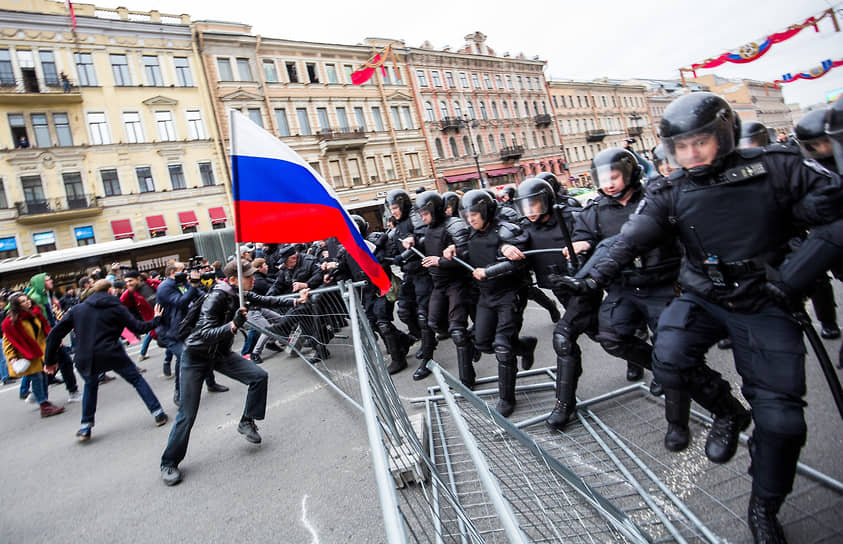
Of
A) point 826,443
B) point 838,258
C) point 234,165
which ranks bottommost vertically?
point 826,443

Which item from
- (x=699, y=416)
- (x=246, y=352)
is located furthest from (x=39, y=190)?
(x=699, y=416)

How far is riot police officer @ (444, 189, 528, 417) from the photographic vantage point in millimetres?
3969

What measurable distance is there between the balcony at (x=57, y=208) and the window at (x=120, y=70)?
696cm

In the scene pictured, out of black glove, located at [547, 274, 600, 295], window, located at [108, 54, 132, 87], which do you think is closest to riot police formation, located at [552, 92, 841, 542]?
black glove, located at [547, 274, 600, 295]

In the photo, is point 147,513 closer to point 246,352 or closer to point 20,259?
point 246,352

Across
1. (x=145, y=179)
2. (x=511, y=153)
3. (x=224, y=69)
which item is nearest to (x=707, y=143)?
(x=145, y=179)

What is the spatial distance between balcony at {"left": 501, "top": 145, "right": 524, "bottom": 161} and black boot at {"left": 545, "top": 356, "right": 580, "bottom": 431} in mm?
43225

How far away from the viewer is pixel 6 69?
23109 millimetres

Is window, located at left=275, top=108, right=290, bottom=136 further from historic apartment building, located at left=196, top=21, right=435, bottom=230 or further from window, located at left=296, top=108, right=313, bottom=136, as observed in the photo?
window, located at left=296, top=108, right=313, bottom=136

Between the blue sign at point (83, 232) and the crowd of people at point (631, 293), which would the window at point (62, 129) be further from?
the crowd of people at point (631, 293)

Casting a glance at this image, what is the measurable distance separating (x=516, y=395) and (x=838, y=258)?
9.46 ft

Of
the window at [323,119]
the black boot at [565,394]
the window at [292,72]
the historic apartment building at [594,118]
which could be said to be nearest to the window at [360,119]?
the window at [323,119]

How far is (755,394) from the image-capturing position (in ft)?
6.69

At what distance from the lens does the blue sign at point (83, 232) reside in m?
23.8
